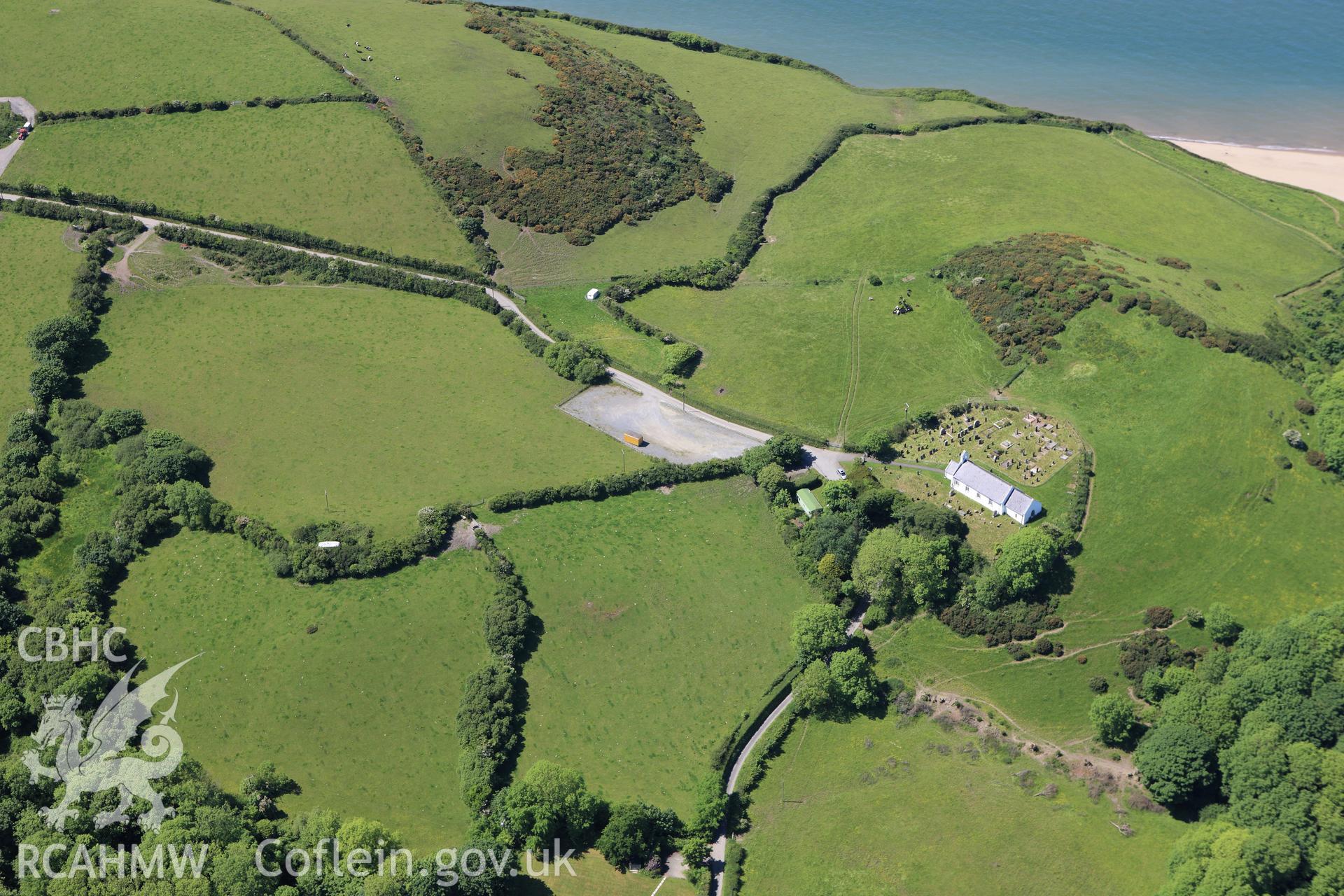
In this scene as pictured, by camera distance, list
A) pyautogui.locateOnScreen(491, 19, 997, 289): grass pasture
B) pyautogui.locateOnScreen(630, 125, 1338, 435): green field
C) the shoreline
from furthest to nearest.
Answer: the shoreline → pyautogui.locateOnScreen(491, 19, 997, 289): grass pasture → pyautogui.locateOnScreen(630, 125, 1338, 435): green field

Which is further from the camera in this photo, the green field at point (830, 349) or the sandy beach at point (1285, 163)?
the sandy beach at point (1285, 163)

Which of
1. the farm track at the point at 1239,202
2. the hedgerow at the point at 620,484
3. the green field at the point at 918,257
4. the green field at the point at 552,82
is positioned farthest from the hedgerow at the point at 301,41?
the farm track at the point at 1239,202

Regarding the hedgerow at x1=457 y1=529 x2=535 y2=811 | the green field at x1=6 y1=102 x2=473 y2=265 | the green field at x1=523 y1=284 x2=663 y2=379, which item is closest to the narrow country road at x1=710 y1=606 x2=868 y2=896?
the hedgerow at x1=457 y1=529 x2=535 y2=811

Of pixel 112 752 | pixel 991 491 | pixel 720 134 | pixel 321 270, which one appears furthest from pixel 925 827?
pixel 720 134

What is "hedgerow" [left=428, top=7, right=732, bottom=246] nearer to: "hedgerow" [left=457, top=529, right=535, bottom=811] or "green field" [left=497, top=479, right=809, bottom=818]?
"green field" [left=497, top=479, right=809, bottom=818]

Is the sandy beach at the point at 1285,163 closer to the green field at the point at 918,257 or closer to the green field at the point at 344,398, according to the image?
the green field at the point at 918,257

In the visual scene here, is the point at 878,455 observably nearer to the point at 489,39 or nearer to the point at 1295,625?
the point at 1295,625
